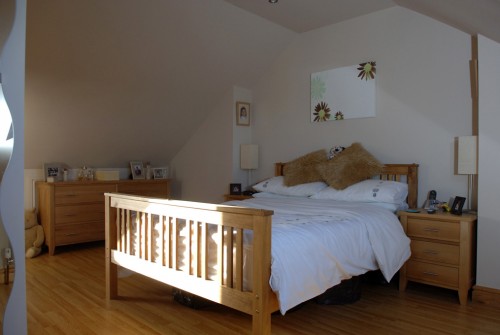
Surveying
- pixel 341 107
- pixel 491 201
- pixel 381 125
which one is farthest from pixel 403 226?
pixel 341 107

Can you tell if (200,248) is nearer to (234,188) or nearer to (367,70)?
(234,188)

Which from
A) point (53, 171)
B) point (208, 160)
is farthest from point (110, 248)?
point (208, 160)

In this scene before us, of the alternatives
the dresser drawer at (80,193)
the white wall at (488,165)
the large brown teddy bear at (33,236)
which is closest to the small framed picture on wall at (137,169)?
the dresser drawer at (80,193)

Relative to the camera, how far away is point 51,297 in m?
2.86

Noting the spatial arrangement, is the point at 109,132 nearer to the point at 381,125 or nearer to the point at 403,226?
the point at 381,125

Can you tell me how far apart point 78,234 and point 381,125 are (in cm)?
350

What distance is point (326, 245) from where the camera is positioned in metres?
2.22

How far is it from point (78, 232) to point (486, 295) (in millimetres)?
4008

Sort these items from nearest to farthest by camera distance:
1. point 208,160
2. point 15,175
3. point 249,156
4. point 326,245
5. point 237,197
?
point 15,175
point 326,245
point 237,197
point 249,156
point 208,160

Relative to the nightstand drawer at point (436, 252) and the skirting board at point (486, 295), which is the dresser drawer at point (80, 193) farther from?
the skirting board at point (486, 295)

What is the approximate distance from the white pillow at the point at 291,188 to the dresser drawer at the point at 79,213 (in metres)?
1.93

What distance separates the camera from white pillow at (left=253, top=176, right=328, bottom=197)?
3703 millimetres

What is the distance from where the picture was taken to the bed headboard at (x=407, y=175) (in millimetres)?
3389

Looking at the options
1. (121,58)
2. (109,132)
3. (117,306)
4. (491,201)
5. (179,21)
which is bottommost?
(117,306)
